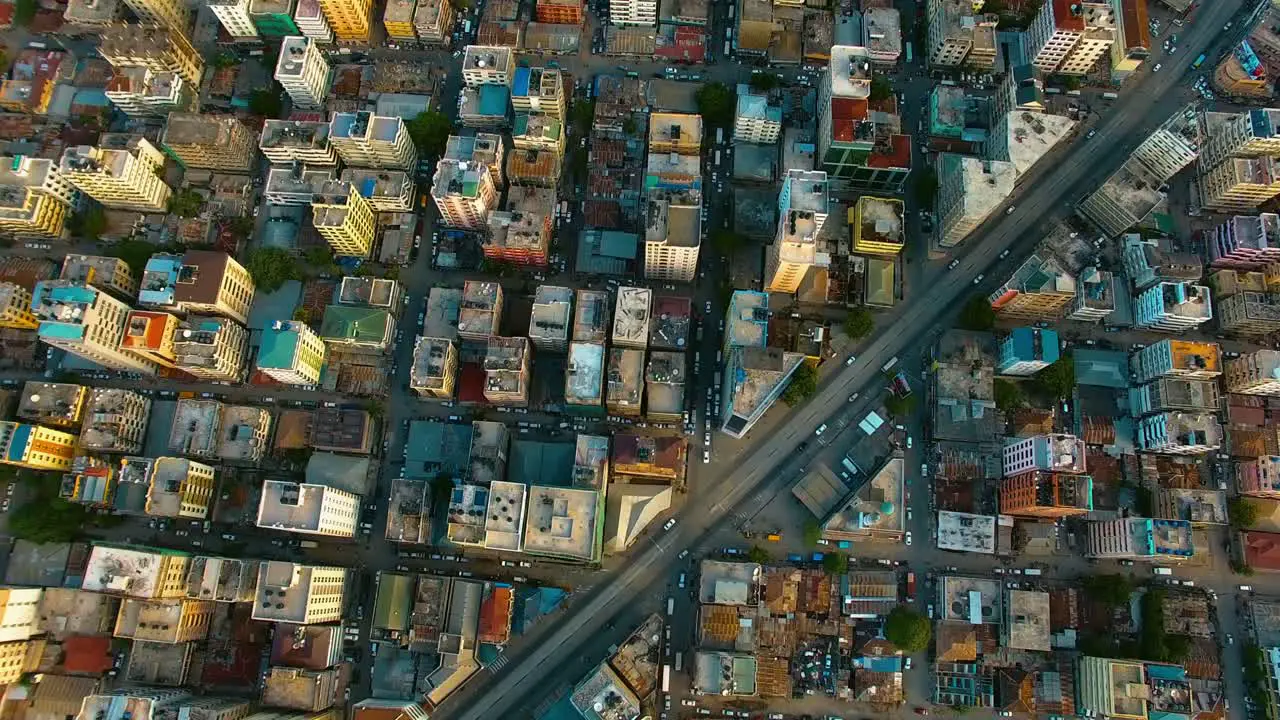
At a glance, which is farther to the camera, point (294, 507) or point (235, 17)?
point (235, 17)

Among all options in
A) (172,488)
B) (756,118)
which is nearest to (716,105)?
(756,118)

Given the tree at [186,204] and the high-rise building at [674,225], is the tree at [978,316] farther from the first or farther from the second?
the tree at [186,204]

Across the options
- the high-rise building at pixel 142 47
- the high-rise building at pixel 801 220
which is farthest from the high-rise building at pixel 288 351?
the high-rise building at pixel 801 220

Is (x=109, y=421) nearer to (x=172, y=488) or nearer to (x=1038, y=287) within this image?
(x=172, y=488)

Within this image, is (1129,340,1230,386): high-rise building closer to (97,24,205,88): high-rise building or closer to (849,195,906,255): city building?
(849,195,906,255): city building

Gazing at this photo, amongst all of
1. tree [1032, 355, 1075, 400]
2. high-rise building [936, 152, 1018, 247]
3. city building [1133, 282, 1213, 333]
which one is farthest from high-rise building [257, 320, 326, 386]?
city building [1133, 282, 1213, 333]
